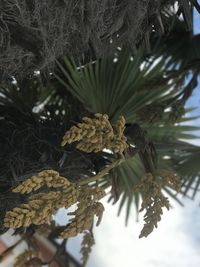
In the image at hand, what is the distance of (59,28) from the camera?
1.08 m

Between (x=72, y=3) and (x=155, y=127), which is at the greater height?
(x=72, y=3)

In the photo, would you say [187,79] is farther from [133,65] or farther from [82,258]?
[82,258]

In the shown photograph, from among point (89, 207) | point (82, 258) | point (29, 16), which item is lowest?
point (82, 258)

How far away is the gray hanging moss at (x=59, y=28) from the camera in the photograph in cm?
103

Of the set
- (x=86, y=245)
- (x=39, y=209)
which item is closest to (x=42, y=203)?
(x=39, y=209)

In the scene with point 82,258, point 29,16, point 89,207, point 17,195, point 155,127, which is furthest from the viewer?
point 155,127

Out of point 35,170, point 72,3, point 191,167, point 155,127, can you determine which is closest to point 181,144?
point 155,127

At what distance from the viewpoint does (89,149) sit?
1191 millimetres

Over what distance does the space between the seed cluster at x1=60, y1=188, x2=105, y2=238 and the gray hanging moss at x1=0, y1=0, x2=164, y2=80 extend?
278mm

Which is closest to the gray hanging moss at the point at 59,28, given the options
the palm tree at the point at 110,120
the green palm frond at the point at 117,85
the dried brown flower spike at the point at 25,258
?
the palm tree at the point at 110,120

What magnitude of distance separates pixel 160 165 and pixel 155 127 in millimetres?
138

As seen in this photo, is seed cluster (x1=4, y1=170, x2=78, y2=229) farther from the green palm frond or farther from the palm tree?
the green palm frond

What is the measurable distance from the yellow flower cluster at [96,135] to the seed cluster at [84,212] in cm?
9

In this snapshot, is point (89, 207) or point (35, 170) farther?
point (35, 170)
